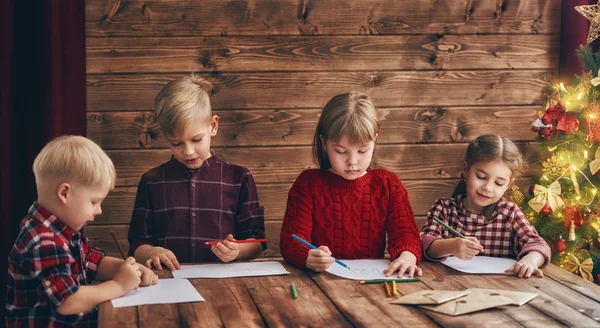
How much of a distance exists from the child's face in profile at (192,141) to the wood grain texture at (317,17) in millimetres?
1104

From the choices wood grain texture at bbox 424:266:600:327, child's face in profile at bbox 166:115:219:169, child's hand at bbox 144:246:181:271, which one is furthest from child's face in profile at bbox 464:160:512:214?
child's hand at bbox 144:246:181:271

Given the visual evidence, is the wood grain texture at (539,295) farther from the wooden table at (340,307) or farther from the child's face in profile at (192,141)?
the child's face in profile at (192,141)

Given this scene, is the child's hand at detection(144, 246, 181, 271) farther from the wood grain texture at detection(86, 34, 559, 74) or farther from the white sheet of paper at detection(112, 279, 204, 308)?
the wood grain texture at detection(86, 34, 559, 74)

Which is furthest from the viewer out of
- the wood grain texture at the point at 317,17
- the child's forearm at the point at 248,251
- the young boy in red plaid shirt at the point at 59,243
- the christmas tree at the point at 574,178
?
the wood grain texture at the point at 317,17

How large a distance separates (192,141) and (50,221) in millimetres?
645

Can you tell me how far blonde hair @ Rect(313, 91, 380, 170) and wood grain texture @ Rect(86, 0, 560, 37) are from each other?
1192 mm

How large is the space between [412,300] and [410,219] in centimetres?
62

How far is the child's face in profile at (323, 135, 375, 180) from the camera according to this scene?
2.25 meters

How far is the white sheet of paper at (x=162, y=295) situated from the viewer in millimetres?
1767

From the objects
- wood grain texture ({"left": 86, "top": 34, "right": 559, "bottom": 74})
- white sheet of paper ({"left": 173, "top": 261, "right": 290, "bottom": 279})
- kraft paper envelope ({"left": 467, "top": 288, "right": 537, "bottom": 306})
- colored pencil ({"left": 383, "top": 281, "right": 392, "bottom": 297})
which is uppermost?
wood grain texture ({"left": 86, "top": 34, "right": 559, "bottom": 74})

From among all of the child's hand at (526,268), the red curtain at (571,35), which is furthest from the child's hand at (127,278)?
the red curtain at (571,35)

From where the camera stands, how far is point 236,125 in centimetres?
345

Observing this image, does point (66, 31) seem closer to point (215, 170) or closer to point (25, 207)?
point (25, 207)

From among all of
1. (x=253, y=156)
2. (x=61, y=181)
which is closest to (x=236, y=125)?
(x=253, y=156)
